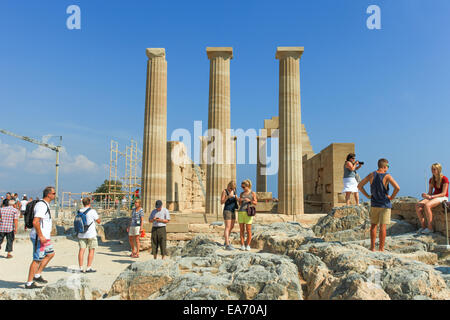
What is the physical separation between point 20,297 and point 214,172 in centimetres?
1284

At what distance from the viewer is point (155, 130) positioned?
1722 cm

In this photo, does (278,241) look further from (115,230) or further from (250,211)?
(115,230)

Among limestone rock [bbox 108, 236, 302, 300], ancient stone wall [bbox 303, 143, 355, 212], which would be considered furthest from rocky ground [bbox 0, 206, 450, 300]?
ancient stone wall [bbox 303, 143, 355, 212]

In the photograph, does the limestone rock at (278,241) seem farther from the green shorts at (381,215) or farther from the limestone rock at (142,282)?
the limestone rock at (142,282)

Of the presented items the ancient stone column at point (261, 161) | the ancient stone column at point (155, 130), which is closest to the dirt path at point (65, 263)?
the ancient stone column at point (155, 130)

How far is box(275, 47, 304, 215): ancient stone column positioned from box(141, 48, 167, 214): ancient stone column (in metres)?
6.24

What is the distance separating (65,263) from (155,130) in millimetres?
8681

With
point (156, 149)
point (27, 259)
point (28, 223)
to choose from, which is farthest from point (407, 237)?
point (156, 149)

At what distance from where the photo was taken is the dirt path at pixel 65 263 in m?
7.68

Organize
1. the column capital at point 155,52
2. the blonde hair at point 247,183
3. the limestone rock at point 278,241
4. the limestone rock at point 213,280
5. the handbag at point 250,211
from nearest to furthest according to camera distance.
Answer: the limestone rock at point 213,280, the limestone rock at point 278,241, the handbag at point 250,211, the blonde hair at point 247,183, the column capital at point 155,52

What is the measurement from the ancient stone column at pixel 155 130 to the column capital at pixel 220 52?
97.7 inches

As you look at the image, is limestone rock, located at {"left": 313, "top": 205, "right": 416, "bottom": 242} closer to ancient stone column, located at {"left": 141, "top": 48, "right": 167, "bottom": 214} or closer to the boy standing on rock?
the boy standing on rock

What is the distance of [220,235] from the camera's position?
37.4 feet

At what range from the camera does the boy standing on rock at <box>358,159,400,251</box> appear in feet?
20.0
